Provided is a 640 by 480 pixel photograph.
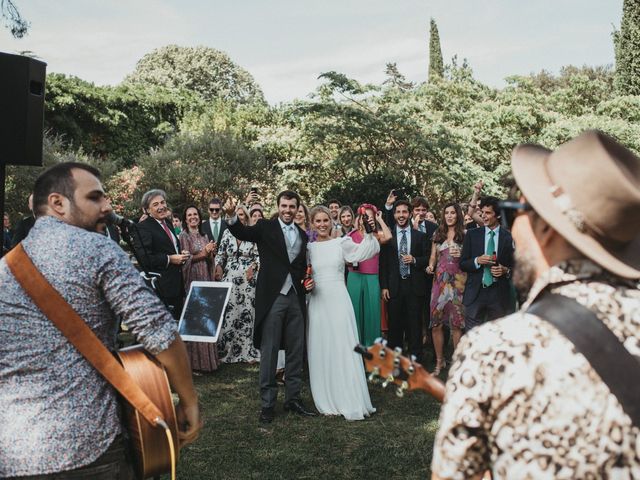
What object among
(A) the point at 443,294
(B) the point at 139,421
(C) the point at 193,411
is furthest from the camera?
(A) the point at 443,294

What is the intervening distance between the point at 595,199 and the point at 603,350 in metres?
0.39

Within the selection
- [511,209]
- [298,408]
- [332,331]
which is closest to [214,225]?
[332,331]

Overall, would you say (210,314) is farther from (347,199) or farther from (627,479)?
(347,199)

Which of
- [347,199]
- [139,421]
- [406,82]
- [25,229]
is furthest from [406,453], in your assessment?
[406,82]

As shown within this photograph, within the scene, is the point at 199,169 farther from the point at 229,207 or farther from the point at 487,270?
the point at 229,207

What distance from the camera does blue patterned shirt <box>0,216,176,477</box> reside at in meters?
2.34

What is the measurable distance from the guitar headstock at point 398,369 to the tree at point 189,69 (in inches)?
2100

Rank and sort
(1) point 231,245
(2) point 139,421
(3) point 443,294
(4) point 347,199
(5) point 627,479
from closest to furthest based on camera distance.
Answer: (5) point 627,479 → (2) point 139,421 → (3) point 443,294 → (1) point 231,245 → (4) point 347,199

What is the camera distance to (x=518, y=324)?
163 centimetres

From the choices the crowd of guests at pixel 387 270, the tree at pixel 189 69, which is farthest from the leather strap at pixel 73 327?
the tree at pixel 189 69

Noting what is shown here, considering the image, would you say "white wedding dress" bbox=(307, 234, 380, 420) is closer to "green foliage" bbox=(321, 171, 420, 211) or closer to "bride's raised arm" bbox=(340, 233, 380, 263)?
"bride's raised arm" bbox=(340, 233, 380, 263)

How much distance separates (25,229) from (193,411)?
474cm

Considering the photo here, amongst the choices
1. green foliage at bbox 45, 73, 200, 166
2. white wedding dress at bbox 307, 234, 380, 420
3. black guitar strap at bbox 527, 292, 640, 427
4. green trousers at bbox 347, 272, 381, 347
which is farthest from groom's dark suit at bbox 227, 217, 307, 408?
green foliage at bbox 45, 73, 200, 166

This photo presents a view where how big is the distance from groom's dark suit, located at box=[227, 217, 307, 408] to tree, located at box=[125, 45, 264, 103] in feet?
160
